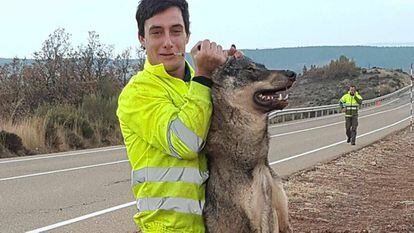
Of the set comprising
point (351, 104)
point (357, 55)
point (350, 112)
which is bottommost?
point (357, 55)

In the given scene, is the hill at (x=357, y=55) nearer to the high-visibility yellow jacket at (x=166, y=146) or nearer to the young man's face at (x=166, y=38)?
the young man's face at (x=166, y=38)

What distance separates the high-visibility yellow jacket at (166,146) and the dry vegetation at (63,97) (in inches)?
645

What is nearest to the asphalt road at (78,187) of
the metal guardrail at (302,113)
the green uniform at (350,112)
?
the green uniform at (350,112)

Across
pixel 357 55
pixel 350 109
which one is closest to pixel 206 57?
pixel 350 109

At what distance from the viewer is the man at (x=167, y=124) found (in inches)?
104

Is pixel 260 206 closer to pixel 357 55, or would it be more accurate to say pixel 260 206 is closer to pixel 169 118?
pixel 169 118

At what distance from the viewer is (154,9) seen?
286 cm

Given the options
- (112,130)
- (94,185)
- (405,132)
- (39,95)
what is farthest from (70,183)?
(405,132)

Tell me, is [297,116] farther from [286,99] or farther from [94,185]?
[286,99]

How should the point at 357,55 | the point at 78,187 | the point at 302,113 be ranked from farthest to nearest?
the point at 357,55 < the point at 302,113 < the point at 78,187

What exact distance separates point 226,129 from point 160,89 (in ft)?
1.14

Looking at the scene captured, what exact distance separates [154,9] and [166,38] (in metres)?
0.14

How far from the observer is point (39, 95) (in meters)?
25.5

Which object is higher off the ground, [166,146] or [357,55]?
[166,146]
